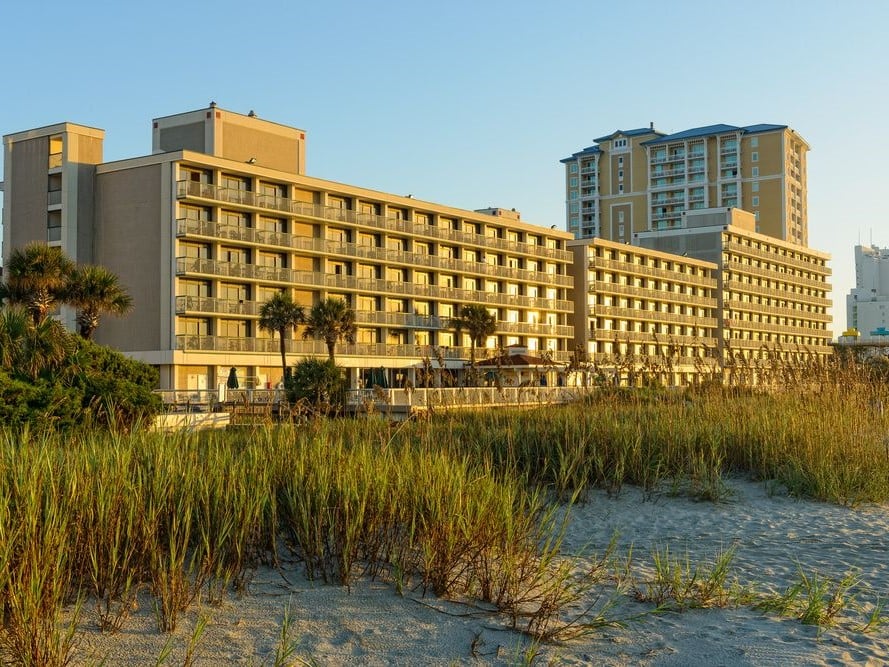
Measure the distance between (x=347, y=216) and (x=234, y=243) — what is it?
8.95 meters

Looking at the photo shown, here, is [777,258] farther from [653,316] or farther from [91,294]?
[91,294]

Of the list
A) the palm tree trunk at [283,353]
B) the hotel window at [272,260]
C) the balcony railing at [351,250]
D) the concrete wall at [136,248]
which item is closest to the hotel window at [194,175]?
the concrete wall at [136,248]

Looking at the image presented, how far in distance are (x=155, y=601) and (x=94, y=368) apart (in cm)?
1566

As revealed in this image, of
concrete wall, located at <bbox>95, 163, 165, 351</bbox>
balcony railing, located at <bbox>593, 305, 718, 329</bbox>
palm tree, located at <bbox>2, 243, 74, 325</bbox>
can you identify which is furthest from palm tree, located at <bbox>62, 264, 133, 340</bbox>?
balcony railing, located at <bbox>593, 305, 718, 329</bbox>

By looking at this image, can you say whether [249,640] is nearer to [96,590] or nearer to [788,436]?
[96,590]

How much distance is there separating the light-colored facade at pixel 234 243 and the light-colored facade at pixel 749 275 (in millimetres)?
40912

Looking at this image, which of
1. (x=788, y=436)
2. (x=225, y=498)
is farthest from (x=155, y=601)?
(x=788, y=436)

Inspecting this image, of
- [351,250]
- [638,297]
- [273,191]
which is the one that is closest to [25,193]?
[273,191]

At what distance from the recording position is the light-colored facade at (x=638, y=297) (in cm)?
8000

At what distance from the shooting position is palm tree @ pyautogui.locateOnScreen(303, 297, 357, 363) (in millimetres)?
51438

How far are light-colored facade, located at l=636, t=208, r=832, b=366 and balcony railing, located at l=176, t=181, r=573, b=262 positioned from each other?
2926 centimetres

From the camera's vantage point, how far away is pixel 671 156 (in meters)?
130

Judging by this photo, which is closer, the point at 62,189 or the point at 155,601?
the point at 155,601

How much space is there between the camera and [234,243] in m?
53.4
